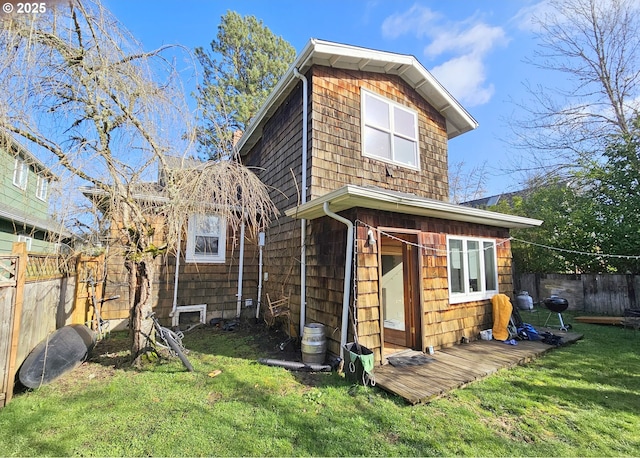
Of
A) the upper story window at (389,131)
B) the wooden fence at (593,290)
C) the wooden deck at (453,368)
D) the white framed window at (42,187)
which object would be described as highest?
the upper story window at (389,131)

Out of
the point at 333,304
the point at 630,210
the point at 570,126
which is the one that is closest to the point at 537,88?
the point at 570,126

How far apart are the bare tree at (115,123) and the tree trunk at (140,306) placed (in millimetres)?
15

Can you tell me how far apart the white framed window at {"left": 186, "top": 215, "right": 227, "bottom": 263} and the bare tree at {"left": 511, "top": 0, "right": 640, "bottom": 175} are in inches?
529

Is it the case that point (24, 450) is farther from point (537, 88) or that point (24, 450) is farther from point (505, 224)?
point (537, 88)

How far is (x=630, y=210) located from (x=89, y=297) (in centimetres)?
1451

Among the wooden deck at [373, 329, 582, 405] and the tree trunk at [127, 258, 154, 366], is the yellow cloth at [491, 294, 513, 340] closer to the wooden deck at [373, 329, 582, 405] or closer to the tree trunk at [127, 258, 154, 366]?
the wooden deck at [373, 329, 582, 405]

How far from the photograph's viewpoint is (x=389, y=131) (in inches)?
273

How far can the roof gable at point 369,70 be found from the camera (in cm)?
585

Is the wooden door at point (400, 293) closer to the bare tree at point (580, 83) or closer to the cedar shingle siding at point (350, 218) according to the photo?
the cedar shingle siding at point (350, 218)

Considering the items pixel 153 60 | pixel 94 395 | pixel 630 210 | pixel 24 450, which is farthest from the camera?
pixel 630 210

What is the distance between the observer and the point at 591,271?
361 inches

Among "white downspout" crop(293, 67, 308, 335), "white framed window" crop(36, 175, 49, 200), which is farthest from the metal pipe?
"white framed window" crop(36, 175, 49, 200)

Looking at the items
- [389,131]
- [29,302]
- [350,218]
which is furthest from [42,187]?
[389,131]

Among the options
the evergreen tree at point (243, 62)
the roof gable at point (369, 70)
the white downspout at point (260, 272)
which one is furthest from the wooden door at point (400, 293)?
the evergreen tree at point (243, 62)
